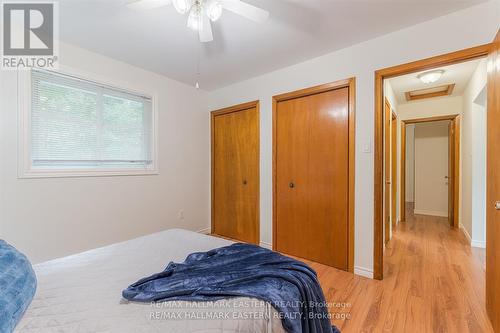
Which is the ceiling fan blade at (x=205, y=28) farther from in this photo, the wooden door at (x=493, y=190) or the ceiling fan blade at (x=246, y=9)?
the wooden door at (x=493, y=190)

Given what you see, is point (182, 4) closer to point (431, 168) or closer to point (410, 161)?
point (431, 168)

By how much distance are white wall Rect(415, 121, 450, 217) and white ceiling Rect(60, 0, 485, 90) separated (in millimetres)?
4113

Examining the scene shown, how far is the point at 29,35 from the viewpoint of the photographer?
2.00m

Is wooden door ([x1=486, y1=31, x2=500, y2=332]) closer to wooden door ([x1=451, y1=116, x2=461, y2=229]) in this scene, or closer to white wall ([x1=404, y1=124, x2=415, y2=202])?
wooden door ([x1=451, y1=116, x2=461, y2=229])

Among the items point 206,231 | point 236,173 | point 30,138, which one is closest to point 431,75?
point 236,173

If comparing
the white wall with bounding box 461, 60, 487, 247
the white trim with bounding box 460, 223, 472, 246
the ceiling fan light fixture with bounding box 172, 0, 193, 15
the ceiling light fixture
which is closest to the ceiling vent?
the white wall with bounding box 461, 60, 487, 247

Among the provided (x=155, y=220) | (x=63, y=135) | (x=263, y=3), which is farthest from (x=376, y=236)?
(x=63, y=135)

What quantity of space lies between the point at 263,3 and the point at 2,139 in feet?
7.96

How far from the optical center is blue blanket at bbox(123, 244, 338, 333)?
0.93 meters

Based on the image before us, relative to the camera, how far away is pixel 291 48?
2.33 meters

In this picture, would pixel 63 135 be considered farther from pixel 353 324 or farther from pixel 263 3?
pixel 353 324

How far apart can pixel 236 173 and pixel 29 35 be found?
2582 millimetres

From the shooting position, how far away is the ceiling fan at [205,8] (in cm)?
136

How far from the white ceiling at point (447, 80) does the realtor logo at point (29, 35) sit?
11.9ft
